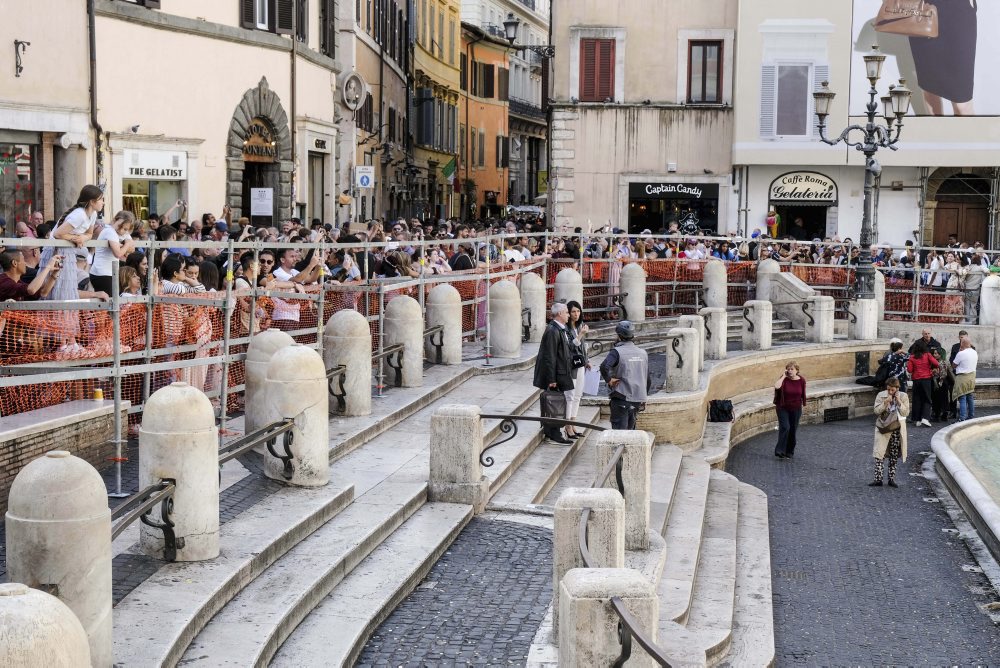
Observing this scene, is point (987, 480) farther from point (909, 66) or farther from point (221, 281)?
point (909, 66)

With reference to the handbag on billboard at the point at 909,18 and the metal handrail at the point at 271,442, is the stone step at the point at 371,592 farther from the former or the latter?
the handbag on billboard at the point at 909,18

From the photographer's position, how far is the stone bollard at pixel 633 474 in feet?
35.7

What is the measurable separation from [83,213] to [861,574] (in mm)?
8897

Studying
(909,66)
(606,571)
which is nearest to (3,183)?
(606,571)

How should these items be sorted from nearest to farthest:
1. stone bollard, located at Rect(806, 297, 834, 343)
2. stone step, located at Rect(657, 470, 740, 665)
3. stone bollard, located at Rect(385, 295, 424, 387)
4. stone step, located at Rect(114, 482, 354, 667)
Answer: stone step, located at Rect(114, 482, 354, 667) < stone step, located at Rect(657, 470, 740, 665) < stone bollard, located at Rect(385, 295, 424, 387) < stone bollard, located at Rect(806, 297, 834, 343)

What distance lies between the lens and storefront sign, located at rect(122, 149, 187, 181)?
2302 centimetres

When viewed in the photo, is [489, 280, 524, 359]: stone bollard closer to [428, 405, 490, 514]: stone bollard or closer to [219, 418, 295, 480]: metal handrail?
[428, 405, 490, 514]: stone bollard

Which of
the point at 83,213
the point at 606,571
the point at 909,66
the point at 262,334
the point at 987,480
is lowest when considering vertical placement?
the point at 987,480

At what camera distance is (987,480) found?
21453mm

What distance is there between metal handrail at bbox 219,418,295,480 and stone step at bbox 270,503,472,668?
3.15ft

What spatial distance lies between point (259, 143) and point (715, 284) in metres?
9.10

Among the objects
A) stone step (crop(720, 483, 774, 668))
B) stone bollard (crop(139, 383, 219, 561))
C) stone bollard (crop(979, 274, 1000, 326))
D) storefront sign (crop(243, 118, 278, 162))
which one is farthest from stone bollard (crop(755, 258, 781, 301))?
stone bollard (crop(139, 383, 219, 561))

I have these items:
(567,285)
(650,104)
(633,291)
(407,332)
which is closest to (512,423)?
(407,332)

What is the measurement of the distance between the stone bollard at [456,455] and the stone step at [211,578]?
1.02 metres
